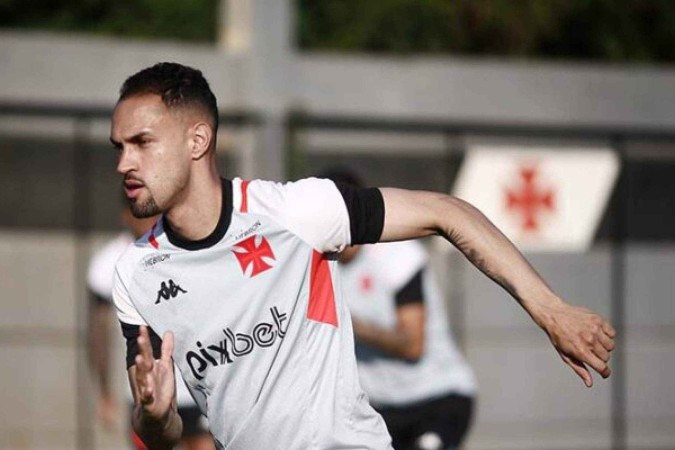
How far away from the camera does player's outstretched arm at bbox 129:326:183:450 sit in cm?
424

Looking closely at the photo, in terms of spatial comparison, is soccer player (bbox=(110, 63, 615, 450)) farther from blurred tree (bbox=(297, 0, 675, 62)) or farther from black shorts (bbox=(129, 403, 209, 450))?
blurred tree (bbox=(297, 0, 675, 62))

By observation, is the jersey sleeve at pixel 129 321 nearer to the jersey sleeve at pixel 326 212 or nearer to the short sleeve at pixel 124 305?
the short sleeve at pixel 124 305

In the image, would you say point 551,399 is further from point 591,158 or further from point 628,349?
point 591,158

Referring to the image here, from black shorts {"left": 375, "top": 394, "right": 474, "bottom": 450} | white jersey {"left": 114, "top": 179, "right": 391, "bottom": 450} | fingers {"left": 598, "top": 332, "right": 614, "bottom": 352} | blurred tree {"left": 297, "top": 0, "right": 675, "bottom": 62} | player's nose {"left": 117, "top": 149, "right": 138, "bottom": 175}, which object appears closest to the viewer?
fingers {"left": 598, "top": 332, "right": 614, "bottom": 352}

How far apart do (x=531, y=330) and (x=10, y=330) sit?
3914 mm

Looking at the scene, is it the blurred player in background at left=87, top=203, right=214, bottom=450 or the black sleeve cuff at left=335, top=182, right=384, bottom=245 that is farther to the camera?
the blurred player in background at left=87, top=203, right=214, bottom=450

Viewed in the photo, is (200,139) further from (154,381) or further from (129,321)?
(154,381)

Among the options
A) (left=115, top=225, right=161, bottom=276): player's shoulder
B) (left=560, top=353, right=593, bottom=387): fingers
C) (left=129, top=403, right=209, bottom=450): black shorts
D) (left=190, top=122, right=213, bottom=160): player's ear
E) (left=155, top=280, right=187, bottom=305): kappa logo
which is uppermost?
(left=190, top=122, right=213, bottom=160): player's ear

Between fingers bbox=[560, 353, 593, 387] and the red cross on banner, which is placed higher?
fingers bbox=[560, 353, 593, 387]

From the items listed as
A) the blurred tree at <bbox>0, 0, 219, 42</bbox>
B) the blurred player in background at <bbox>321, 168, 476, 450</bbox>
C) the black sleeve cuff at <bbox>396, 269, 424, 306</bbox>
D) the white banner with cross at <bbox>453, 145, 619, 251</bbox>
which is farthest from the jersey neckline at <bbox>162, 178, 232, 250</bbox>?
the blurred tree at <bbox>0, 0, 219, 42</bbox>

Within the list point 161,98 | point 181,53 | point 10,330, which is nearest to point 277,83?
point 181,53

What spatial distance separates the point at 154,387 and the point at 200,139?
0.72m

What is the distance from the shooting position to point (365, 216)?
4.56m

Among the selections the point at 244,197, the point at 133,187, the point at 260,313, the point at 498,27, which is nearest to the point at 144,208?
the point at 133,187
